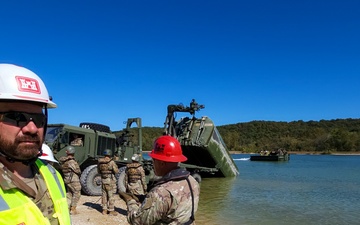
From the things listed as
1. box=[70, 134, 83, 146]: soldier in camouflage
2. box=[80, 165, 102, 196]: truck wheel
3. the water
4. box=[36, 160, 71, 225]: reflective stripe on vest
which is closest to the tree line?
the water

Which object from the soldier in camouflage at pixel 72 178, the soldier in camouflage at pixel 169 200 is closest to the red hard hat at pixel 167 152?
the soldier in camouflage at pixel 169 200

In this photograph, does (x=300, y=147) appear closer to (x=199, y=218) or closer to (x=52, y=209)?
(x=199, y=218)

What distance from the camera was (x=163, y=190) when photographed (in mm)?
2740

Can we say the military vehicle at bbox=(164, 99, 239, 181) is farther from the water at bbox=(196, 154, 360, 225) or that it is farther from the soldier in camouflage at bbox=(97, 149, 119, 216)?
the soldier in camouflage at bbox=(97, 149, 119, 216)

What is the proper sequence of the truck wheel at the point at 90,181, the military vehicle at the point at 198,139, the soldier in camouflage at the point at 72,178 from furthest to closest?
the military vehicle at the point at 198,139 → the truck wheel at the point at 90,181 → the soldier in camouflage at the point at 72,178

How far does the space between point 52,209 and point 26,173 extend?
7.6 inches

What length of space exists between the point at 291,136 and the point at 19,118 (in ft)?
327

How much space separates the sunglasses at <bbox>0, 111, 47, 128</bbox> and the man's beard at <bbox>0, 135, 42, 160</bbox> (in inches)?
2.3

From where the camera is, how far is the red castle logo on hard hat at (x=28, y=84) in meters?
1.48

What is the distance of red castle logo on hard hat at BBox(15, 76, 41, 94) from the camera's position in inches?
58.3

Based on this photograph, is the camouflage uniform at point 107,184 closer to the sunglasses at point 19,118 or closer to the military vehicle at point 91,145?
the military vehicle at point 91,145

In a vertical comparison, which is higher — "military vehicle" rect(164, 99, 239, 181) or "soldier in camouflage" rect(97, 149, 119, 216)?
"military vehicle" rect(164, 99, 239, 181)

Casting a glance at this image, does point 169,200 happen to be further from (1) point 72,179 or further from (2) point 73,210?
(2) point 73,210

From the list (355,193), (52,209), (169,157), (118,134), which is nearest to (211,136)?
(118,134)
